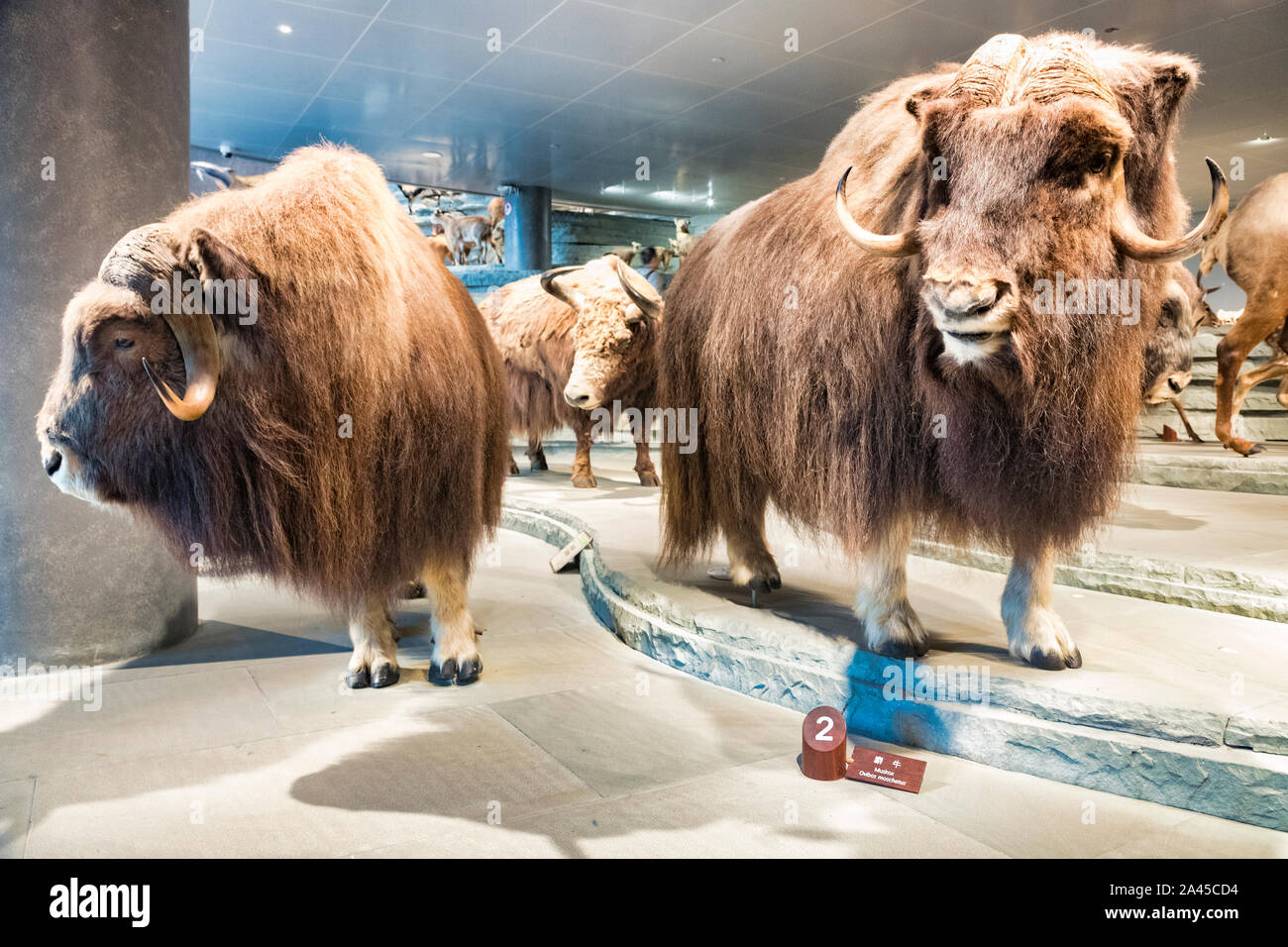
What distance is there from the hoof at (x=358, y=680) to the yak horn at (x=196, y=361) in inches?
44.5

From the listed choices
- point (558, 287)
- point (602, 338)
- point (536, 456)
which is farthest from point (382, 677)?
point (536, 456)

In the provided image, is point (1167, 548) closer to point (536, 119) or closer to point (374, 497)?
point (374, 497)

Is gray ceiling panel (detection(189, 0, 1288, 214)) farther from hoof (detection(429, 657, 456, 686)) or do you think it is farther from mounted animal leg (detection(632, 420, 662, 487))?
hoof (detection(429, 657, 456, 686))

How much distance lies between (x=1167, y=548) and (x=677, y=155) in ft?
23.8

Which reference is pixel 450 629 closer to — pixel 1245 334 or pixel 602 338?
pixel 602 338

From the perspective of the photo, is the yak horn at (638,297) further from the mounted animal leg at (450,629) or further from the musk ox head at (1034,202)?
the musk ox head at (1034,202)

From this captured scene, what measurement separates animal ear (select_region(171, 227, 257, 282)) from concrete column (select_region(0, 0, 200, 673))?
1.27 meters

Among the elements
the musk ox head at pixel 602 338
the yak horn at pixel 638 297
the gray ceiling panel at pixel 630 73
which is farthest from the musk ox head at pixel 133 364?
the gray ceiling panel at pixel 630 73

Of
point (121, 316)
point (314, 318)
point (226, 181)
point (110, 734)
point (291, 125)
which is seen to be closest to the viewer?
point (121, 316)

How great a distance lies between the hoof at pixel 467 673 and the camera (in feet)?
9.67

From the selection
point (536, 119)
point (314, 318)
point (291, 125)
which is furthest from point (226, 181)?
point (314, 318)

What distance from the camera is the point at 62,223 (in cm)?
306

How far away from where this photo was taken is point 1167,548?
150 inches

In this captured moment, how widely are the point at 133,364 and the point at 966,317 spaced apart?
2007mm
